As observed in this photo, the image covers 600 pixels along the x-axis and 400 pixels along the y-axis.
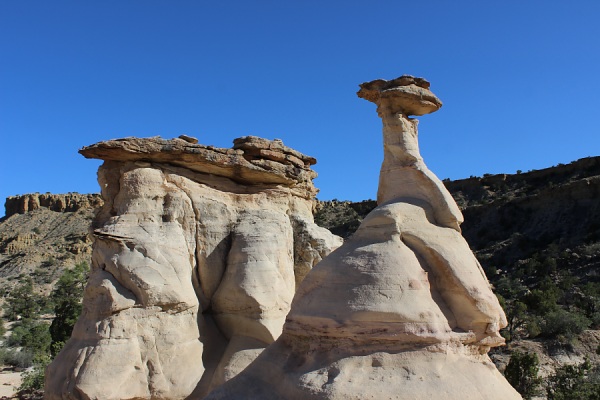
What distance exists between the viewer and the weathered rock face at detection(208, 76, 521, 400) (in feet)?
18.4

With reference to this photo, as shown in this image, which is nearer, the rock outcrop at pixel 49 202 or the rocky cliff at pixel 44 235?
the rocky cliff at pixel 44 235

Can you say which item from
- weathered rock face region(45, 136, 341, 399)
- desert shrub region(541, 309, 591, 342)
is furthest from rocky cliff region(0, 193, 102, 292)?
weathered rock face region(45, 136, 341, 399)

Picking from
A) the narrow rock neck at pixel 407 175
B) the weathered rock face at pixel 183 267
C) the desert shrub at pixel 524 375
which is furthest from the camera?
the desert shrub at pixel 524 375

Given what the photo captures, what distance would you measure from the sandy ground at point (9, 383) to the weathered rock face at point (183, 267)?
8672 millimetres

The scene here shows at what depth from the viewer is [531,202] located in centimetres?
4875

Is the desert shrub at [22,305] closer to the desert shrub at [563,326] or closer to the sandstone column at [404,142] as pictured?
the desert shrub at [563,326]

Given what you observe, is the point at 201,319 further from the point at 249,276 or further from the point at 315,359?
the point at 315,359

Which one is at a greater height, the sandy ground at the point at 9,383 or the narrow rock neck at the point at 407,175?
the narrow rock neck at the point at 407,175

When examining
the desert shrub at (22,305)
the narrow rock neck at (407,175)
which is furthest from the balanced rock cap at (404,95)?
the desert shrub at (22,305)

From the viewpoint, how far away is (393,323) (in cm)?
580

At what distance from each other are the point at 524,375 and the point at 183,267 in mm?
10253

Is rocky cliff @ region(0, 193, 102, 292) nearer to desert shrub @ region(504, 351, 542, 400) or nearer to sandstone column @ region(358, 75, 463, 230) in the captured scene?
desert shrub @ region(504, 351, 542, 400)

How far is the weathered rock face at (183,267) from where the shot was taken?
8.43 m

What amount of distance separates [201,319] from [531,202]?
150 ft
